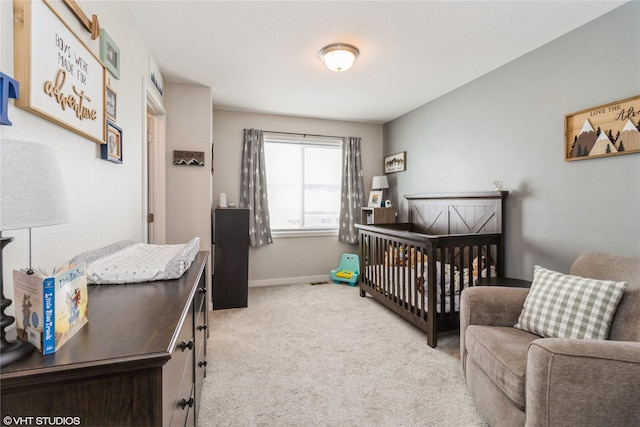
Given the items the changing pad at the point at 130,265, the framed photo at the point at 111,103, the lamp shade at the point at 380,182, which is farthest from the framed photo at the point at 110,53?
the lamp shade at the point at 380,182

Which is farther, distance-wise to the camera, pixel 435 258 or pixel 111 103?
pixel 435 258

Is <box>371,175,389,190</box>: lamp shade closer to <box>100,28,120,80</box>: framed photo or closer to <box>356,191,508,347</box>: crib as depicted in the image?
<box>356,191,508,347</box>: crib

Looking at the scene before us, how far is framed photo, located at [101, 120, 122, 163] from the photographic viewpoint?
1.51 m

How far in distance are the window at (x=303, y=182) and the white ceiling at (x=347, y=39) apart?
106 centimetres

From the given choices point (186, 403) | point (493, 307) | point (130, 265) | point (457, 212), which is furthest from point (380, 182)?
point (186, 403)

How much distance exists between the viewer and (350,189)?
4.54m

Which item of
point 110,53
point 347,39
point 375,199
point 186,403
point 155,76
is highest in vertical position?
point 347,39

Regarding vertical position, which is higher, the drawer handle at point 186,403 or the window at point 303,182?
the window at point 303,182

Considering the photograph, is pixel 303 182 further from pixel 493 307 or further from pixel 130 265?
pixel 130 265

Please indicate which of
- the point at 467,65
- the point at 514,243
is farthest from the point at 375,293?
the point at 467,65

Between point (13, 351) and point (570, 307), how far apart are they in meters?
2.11

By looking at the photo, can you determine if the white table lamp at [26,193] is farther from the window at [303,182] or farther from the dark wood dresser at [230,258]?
the window at [303,182]

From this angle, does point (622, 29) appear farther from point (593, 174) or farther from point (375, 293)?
point (375, 293)

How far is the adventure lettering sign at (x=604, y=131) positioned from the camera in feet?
6.09
